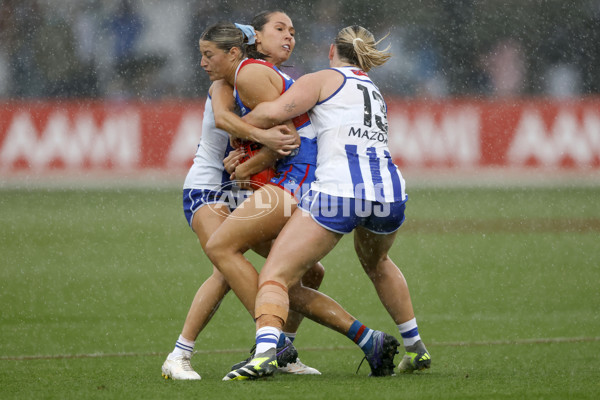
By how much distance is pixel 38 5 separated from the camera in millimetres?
21422

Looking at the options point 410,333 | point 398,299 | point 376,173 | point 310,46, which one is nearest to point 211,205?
point 376,173

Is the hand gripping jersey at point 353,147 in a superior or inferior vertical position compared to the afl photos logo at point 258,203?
superior

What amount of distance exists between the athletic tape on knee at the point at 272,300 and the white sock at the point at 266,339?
0.28 feet

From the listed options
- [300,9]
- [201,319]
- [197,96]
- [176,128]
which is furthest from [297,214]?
[300,9]

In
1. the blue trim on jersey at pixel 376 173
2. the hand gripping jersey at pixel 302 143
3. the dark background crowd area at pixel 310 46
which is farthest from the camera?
the dark background crowd area at pixel 310 46

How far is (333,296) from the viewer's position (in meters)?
9.23

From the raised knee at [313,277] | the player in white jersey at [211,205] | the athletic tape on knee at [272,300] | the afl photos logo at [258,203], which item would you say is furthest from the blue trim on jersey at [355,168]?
the raised knee at [313,277]

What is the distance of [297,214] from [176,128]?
13.8 meters

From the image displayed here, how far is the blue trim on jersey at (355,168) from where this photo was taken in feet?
17.2

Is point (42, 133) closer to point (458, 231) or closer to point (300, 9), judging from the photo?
point (300, 9)

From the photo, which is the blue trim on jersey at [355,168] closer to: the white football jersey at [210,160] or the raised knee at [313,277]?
the raised knee at [313,277]

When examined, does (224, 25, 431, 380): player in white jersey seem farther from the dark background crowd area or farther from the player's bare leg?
the dark background crowd area

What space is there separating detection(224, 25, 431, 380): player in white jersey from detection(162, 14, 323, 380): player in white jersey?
0.23 metres

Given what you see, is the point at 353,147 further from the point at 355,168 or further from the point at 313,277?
the point at 313,277
